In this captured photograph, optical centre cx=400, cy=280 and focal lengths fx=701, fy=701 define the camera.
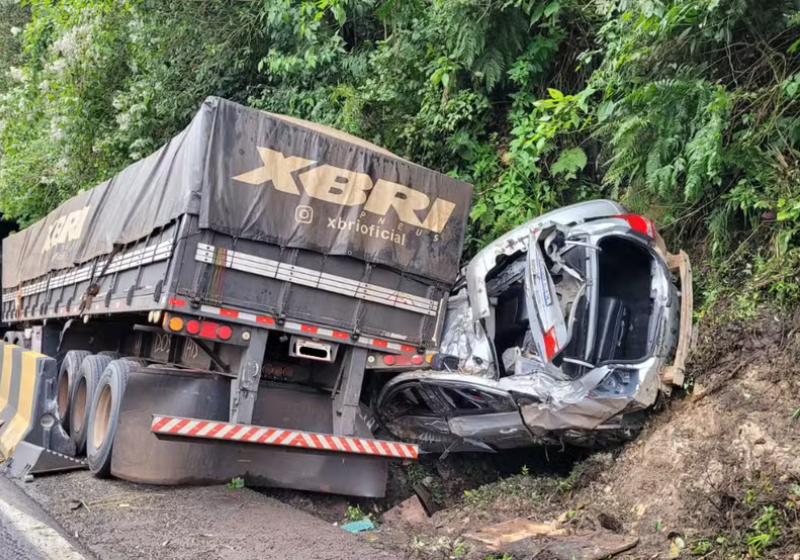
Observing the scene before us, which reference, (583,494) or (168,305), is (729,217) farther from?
(168,305)

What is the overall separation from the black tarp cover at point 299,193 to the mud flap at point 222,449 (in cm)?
149

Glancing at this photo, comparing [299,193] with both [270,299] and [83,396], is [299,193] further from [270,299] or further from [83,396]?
[83,396]

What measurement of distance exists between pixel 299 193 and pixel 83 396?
3.81 m

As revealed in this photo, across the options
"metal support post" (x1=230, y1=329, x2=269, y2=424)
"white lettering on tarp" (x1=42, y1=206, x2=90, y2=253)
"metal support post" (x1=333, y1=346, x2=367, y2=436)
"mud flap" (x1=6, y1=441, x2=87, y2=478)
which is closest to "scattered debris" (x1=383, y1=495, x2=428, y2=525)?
"metal support post" (x1=333, y1=346, x2=367, y2=436)

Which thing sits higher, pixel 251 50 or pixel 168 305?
pixel 251 50

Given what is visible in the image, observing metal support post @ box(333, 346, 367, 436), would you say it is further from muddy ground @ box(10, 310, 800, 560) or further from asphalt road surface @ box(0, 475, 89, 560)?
asphalt road surface @ box(0, 475, 89, 560)

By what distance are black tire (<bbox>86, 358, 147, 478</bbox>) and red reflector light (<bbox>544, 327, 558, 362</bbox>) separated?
3742 mm

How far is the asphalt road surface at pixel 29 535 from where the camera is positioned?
4.42 meters

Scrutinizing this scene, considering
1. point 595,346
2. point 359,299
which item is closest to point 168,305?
point 359,299

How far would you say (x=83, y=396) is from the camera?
7883mm

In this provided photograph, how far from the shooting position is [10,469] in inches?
273

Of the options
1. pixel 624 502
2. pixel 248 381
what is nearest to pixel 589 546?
pixel 624 502

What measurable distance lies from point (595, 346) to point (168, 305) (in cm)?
369

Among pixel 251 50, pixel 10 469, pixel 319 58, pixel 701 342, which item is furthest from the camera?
pixel 251 50
